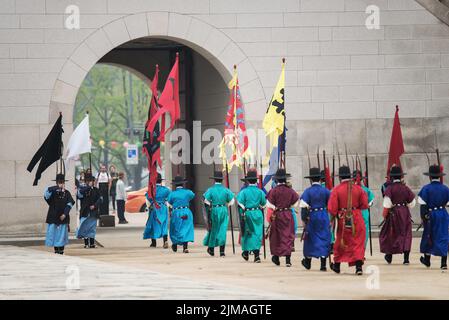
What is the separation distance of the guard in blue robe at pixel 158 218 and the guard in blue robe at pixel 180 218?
1020mm

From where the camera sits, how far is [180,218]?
79.9 feet

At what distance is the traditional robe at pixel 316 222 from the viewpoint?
65.7ft

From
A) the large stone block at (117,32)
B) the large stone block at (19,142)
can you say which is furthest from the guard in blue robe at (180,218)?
the large stone block at (117,32)

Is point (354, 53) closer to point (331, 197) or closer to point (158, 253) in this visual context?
point (158, 253)

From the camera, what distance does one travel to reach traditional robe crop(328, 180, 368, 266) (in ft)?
63.1

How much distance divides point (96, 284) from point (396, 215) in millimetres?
7597

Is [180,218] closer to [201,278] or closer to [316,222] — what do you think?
[316,222]

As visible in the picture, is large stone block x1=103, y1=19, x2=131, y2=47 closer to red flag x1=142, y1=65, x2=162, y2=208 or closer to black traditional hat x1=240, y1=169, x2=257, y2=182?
red flag x1=142, y1=65, x2=162, y2=208

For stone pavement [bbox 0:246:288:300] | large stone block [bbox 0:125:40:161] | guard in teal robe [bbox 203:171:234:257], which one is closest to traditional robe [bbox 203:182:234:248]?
guard in teal robe [bbox 203:171:234:257]

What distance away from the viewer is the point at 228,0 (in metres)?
28.8

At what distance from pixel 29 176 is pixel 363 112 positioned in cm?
776

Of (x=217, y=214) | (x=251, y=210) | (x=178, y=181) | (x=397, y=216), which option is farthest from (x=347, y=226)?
(x=178, y=181)

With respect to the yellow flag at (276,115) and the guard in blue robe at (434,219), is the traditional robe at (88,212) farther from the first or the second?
the guard in blue robe at (434,219)

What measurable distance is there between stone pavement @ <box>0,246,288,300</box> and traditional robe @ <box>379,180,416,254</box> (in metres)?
5.05
